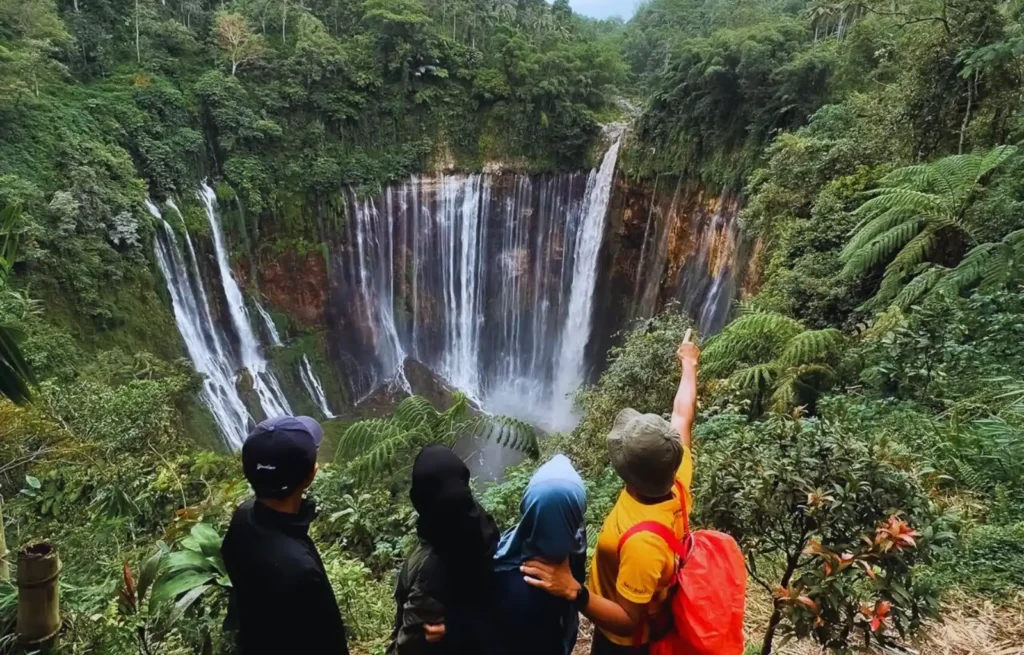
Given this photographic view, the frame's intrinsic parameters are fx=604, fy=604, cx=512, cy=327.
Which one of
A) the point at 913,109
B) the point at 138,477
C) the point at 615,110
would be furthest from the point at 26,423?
the point at 615,110

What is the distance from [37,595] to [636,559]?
1726mm

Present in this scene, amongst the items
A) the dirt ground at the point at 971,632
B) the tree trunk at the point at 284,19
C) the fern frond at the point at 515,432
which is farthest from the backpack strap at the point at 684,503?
the tree trunk at the point at 284,19

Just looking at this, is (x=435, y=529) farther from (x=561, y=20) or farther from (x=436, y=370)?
(x=561, y=20)

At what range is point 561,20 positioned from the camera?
25578mm

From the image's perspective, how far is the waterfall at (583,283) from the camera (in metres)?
17.5

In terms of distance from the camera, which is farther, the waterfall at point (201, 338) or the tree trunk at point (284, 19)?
the tree trunk at point (284, 19)

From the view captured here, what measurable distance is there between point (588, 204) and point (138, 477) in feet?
49.0

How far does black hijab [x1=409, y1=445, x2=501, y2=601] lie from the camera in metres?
1.40

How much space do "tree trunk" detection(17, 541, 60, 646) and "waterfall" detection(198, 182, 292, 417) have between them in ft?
44.2

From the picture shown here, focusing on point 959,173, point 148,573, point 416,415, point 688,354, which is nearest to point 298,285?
point 416,415

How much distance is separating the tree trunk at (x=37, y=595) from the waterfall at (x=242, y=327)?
44.2 feet

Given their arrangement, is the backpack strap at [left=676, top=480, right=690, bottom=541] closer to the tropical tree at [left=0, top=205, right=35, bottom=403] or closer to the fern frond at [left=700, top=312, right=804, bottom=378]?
the tropical tree at [left=0, top=205, right=35, bottom=403]

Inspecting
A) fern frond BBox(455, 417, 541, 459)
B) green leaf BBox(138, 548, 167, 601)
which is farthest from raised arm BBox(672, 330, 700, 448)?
fern frond BBox(455, 417, 541, 459)

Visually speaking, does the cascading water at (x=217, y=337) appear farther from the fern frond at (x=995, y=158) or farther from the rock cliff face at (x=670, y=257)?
the fern frond at (x=995, y=158)
